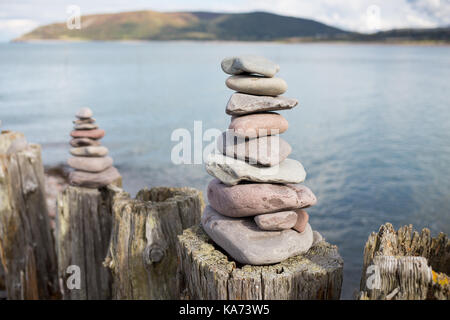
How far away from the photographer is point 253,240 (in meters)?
3.32

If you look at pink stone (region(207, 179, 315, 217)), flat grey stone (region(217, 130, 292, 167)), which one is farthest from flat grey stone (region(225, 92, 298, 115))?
pink stone (region(207, 179, 315, 217))

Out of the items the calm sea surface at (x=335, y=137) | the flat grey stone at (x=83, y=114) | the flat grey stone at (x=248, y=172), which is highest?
the flat grey stone at (x=83, y=114)

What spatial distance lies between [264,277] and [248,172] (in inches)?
32.6

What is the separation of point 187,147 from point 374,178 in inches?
236

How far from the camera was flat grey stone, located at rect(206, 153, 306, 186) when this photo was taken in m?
3.38

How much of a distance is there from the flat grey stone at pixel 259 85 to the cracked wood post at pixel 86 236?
7.67ft

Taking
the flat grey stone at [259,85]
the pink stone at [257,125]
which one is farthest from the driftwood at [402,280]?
the flat grey stone at [259,85]

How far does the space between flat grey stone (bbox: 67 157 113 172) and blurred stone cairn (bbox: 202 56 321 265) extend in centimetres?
230

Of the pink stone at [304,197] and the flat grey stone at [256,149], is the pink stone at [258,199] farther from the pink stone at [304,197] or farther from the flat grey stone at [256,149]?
the flat grey stone at [256,149]

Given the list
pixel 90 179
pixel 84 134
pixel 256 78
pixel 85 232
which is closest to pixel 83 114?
pixel 84 134

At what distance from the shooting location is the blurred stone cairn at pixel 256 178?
3.34 meters
